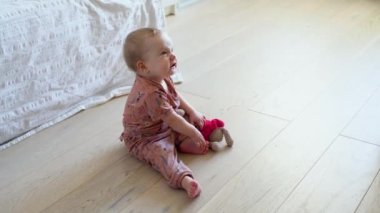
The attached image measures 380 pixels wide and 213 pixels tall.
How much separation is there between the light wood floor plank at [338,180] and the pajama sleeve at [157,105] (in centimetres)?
45

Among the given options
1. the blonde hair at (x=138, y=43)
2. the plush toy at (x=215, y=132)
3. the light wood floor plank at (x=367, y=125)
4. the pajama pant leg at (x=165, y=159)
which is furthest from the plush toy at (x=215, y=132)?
the light wood floor plank at (x=367, y=125)

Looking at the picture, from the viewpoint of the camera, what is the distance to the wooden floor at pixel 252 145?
1.27 metres

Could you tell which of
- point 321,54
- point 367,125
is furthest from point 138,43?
point 321,54

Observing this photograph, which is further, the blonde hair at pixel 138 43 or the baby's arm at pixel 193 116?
the baby's arm at pixel 193 116

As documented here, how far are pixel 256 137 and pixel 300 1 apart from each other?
1920 millimetres

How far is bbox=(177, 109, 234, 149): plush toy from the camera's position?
1.50 metres

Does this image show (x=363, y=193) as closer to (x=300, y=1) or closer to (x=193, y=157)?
(x=193, y=157)

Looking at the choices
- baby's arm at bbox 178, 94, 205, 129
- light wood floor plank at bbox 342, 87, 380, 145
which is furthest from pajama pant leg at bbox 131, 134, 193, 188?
light wood floor plank at bbox 342, 87, 380, 145

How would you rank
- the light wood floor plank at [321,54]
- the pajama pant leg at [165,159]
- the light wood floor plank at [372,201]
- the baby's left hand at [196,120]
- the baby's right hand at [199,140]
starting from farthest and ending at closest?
the light wood floor plank at [321,54], the baby's left hand at [196,120], the baby's right hand at [199,140], the pajama pant leg at [165,159], the light wood floor plank at [372,201]

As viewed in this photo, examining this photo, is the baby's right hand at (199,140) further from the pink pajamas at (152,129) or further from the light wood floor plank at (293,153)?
the light wood floor plank at (293,153)

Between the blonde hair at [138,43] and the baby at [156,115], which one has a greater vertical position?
the blonde hair at [138,43]

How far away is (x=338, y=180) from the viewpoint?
1323mm

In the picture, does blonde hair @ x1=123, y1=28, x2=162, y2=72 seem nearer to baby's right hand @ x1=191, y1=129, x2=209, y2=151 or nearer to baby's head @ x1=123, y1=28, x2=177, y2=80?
baby's head @ x1=123, y1=28, x2=177, y2=80

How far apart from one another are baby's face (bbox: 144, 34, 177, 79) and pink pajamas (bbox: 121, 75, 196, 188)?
45 mm
